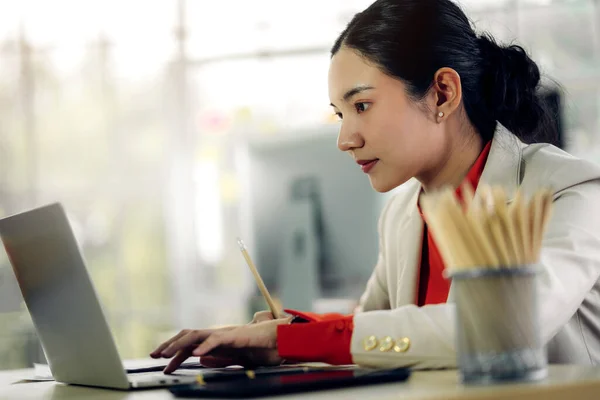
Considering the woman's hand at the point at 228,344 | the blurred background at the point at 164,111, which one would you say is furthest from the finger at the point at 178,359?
the blurred background at the point at 164,111

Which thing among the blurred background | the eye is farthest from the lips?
the blurred background

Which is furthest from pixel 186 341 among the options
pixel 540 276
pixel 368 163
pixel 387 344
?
pixel 368 163

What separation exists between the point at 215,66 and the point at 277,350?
5058 millimetres

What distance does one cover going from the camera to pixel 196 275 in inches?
245

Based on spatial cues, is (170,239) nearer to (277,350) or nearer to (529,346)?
(277,350)

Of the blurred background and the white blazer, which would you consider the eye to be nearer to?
the white blazer

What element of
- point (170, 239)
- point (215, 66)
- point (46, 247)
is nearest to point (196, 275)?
point (170, 239)

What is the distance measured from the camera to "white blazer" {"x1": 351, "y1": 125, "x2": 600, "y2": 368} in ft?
3.65

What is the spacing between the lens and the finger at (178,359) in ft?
4.11

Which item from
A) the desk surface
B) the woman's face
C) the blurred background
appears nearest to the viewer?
the desk surface

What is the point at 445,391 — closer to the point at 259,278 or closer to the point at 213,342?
the point at 213,342

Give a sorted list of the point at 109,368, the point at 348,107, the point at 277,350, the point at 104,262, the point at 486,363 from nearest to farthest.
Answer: the point at 486,363, the point at 109,368, the point at 277,350, the point at 348,107, the point at 104,262

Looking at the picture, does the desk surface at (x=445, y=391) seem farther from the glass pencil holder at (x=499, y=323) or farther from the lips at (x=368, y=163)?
the lips at (x=368, y=163)

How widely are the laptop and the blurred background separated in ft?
15.0
